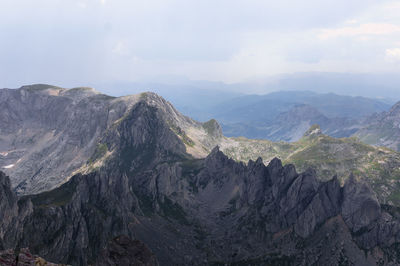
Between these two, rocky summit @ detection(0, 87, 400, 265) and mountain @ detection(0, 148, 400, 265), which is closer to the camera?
rocky summit @ detection(0, 87, 400, 265)

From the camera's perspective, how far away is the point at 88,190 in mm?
165375

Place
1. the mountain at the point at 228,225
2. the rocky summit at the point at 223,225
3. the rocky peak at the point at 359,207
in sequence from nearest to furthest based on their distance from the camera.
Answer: the rocky summit at the point at 223,225 < the mountain at the point at 228,225 < the rocky peak at the point at 359,207

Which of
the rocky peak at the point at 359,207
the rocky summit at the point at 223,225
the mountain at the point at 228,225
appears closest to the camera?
the rocky summit at the point at 223,225

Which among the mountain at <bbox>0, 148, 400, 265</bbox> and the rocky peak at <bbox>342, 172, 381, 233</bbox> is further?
the rocky peak at <bbox>342, 172, 381, 233</bbox>

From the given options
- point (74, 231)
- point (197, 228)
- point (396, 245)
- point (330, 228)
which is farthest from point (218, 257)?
point (396, 245)

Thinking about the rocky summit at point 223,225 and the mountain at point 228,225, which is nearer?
the rocky summit at point 223,225

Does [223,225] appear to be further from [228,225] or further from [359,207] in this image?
[359,207]

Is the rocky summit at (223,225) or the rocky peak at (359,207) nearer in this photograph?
the rocky summit at (223,225)

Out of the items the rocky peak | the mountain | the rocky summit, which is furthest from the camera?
the rocky peak

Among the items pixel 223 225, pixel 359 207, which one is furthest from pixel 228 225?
pixel 359 207

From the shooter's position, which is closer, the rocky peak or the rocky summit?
the rocky summit

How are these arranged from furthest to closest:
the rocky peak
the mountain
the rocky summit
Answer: the rocky peak → the mountain → the rocky summit

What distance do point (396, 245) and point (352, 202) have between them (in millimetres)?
28466

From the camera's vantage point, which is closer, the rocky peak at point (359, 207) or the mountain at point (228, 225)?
the mountain at point (228, 225)
